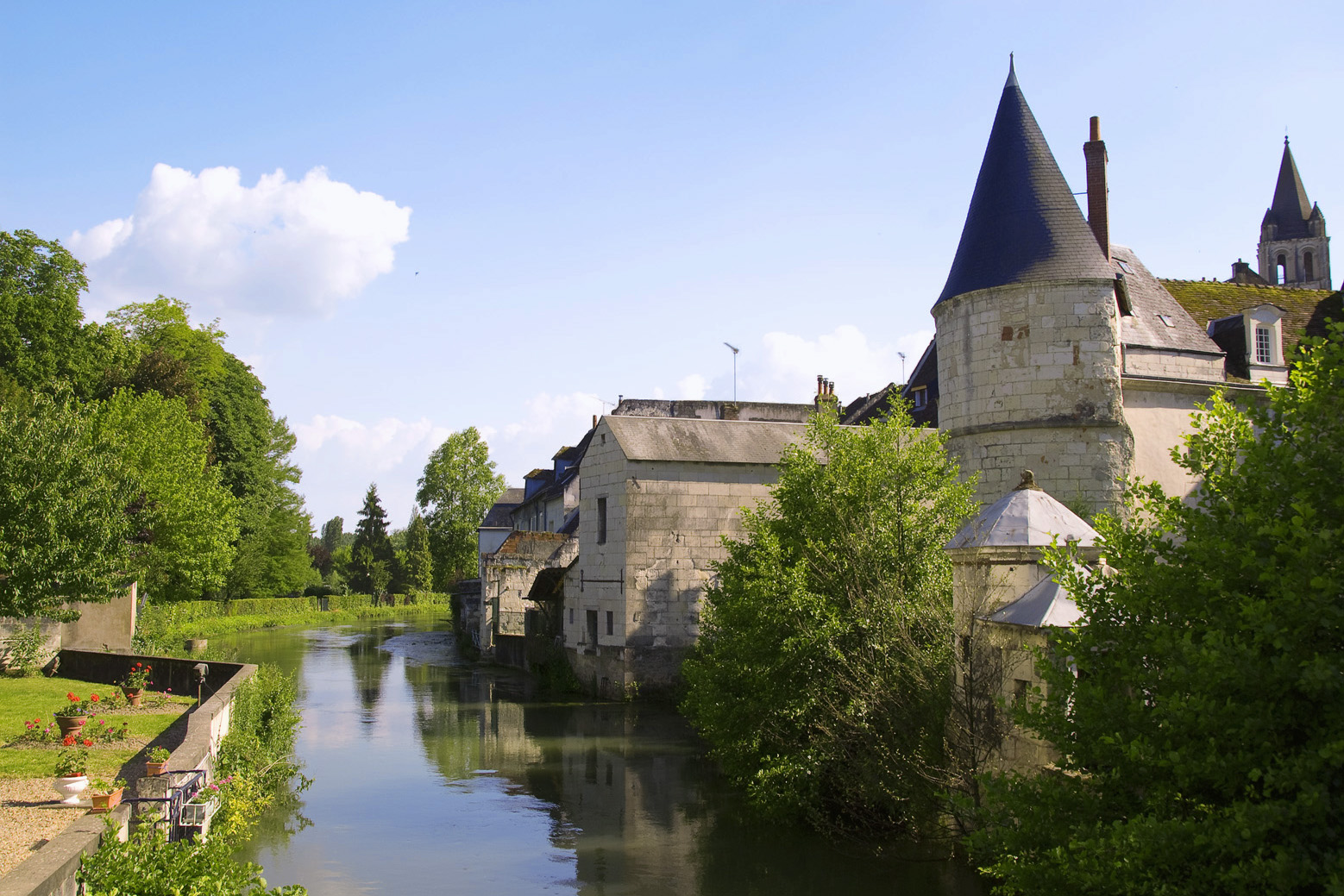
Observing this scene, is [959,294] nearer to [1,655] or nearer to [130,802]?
[130,802]

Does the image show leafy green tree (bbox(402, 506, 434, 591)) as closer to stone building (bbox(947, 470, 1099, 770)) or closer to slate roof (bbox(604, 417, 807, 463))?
slate roof (bbox(604, 417, 807, 463))

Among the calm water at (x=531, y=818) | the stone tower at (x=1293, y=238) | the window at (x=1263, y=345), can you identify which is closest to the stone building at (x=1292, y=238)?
the stone tower at (x=1293, y=238)

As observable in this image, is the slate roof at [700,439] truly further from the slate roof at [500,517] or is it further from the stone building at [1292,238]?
the stone building at [1292,238]

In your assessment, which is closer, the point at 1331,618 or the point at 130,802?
the point at 1331,618

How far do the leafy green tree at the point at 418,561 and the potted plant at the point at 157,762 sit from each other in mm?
58621

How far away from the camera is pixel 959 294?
1811 cm

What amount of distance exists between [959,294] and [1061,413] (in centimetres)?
276

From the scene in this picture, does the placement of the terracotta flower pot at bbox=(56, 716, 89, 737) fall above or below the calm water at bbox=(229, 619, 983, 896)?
above

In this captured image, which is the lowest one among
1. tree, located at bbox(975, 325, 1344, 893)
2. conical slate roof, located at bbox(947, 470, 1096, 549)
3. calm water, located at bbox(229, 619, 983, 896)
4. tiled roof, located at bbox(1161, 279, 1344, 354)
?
calm water, located at bbox(229, 619, 983, 896)

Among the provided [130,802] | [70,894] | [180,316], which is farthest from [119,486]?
[180,316]

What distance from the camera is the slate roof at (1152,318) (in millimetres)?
18828

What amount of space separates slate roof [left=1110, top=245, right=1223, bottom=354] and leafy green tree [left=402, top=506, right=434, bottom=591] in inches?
2126

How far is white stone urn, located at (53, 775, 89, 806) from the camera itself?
914 cm

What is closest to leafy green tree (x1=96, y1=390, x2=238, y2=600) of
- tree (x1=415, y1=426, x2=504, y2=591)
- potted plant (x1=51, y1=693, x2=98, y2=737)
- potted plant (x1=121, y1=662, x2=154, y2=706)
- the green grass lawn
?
the green grass lawn
